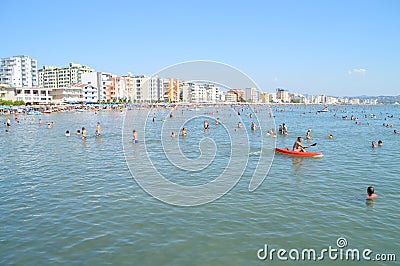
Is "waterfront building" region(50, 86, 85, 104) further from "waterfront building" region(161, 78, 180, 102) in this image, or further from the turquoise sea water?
the turquoise sea water

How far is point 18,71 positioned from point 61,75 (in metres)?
20.2

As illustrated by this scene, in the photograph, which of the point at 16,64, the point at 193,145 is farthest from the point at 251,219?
the point at 16,64

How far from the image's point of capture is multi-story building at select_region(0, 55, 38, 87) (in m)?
154

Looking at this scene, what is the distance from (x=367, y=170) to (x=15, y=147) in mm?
27730

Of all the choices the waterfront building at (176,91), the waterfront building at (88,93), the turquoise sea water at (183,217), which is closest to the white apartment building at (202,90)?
the waterfront building at (176,91)

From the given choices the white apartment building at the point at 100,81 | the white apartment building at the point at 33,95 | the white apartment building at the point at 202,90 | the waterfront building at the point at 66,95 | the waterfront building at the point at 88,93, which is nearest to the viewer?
the white apartment building at the point at 202,90

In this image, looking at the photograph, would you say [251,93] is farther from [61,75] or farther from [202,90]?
[61,75]

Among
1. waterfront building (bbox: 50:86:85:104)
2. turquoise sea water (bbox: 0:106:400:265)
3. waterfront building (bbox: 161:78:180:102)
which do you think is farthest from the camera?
waterfront building (bbox: 50:86:85:104)

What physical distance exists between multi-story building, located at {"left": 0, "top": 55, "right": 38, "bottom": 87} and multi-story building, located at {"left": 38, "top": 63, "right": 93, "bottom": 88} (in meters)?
10.7

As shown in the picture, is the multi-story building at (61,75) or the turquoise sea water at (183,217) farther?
the multi-story building at (61,75)

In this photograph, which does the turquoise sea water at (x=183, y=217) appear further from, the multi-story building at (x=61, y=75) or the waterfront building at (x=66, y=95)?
the multi-story building at (x=61, y=75)

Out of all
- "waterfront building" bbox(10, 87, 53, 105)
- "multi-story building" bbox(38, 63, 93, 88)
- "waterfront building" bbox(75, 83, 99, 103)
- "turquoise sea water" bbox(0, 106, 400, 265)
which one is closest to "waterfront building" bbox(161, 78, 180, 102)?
"turquoise sea water" bbox(0, 106, 400, 265)

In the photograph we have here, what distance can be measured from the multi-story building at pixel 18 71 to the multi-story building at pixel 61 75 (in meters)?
10.7

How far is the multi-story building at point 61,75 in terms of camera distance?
6545 inches
